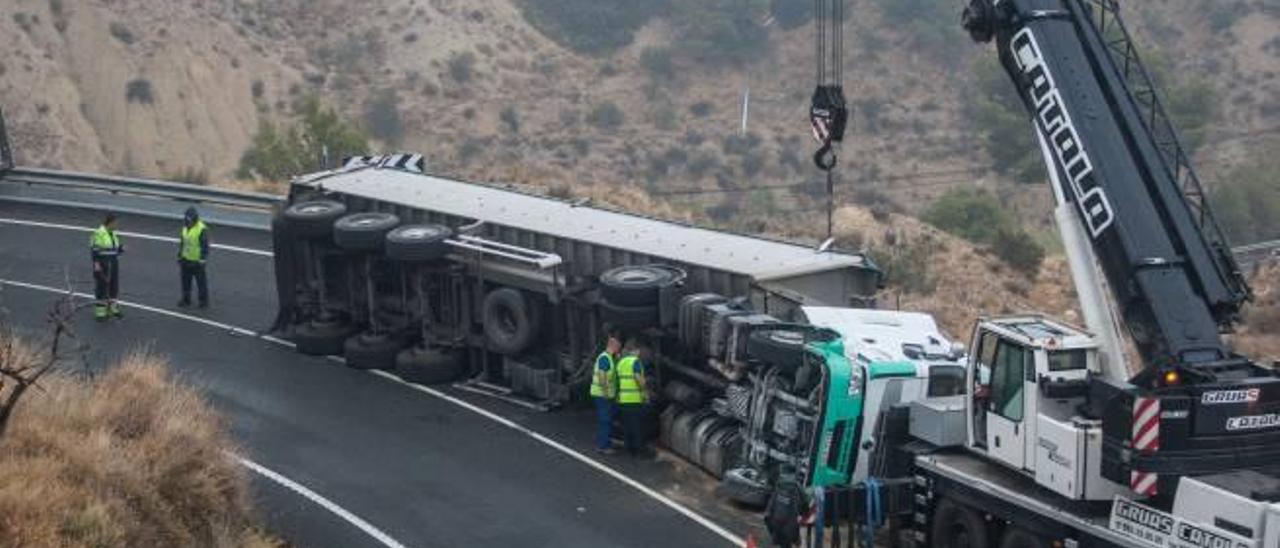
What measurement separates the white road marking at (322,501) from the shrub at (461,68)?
2227 inches

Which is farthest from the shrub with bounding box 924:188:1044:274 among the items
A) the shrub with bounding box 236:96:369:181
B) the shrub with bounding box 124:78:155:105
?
the shrub with bounding box 124:78:155:105

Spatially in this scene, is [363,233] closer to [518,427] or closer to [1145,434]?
[518,427]

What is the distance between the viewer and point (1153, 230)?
13445mm

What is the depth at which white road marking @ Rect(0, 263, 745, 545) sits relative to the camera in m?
16.0

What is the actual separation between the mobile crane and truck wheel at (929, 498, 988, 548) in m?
0.02

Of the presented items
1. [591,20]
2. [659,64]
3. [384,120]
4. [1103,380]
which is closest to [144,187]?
[1103,380]

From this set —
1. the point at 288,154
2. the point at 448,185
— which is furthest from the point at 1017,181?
the point at 448,185

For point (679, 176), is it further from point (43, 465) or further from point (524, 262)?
point (43, 465)

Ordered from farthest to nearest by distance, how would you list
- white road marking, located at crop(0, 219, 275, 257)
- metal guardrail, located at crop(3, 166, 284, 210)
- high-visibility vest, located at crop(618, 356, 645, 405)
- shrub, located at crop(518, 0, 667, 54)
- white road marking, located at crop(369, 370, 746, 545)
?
shrub, located at crop(518, 0, 667, 54)
metal guardrail, located at crop(3, 166, 284, 210)
white road marking, located at crop(0, 219, 275, 257)
high-visibility vest, located at crop(618, 356, 645, 405)
white road marking, located at crop(369, 370, 746, 545)

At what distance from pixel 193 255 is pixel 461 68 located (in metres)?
50.3

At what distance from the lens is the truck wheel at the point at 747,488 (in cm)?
A: 1619

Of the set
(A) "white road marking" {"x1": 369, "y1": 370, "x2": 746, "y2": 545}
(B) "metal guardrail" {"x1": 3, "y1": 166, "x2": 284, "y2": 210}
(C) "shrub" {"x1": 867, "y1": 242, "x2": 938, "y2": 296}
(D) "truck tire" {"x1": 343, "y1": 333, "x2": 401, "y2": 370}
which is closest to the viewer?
(A) "white road marking" {"x1": 369, "y1": 370, "x2": 746, "y2": 545}

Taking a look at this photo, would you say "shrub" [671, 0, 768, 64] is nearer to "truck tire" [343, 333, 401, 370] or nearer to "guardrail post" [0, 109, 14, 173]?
"guardrail post" [0, 109, 14, 173]

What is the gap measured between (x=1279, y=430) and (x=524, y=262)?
32.8 feet
